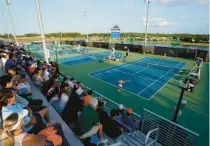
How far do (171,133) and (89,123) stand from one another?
8.11 feet

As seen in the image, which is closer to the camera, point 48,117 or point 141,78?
point 48,117

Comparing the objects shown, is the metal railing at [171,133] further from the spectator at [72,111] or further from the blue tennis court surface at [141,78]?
the blue tennis court surface at [141,78]

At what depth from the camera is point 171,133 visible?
493 centimetres

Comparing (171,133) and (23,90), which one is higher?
(23,90)

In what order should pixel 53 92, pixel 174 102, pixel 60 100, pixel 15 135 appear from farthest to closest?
1. pixel 174 102
2. pixel 53 92
3. pixel 60 100
4. pixel 15 135

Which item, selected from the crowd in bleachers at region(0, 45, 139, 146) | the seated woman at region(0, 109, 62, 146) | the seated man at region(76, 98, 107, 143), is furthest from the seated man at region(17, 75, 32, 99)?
the seated woman at region(0, 109, 62, 146)

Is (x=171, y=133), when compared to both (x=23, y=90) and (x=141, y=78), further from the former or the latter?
(x=141, y=78)

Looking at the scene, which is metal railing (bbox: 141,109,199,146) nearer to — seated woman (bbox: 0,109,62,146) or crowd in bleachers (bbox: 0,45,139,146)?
crowd in bleachers (bbox: 0,45,139,146)

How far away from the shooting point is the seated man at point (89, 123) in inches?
174

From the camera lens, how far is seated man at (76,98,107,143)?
4.43 metres

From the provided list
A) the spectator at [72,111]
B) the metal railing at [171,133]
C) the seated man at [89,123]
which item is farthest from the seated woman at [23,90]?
the metal railing at [171,133]

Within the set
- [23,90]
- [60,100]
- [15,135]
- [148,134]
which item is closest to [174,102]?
[148,134]

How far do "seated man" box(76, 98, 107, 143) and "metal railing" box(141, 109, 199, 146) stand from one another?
1950 mm

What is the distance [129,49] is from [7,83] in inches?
1221
